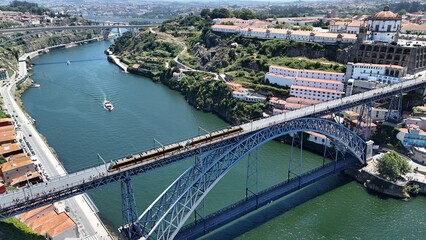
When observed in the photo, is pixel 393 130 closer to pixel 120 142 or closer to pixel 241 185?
pixel 241 185

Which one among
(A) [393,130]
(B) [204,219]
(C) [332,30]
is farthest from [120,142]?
(C) [332,30]

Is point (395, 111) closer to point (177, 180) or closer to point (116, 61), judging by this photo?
point (177, 180)

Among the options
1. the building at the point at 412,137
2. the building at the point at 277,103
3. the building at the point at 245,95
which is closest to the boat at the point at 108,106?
the building at the point at 245,95

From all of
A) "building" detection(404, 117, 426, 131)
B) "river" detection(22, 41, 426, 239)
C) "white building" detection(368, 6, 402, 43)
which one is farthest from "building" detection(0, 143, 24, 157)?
"white building" detection(368, 6, 402, 43)

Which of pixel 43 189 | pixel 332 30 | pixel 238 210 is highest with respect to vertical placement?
pixel 332 30

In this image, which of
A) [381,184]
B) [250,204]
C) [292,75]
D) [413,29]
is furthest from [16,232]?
[413,29]

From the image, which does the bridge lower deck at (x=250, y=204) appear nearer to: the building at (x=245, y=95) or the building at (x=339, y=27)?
Result: the building at (x=245, y=95)
